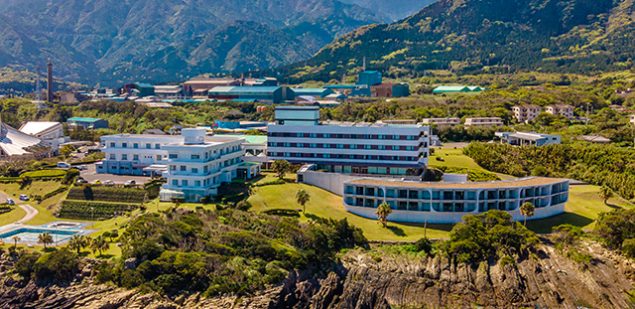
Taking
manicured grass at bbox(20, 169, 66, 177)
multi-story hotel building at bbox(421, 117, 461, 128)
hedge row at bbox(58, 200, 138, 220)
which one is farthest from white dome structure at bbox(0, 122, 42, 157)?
multi-story hotel building at bbox(421, 117, 461, 128)

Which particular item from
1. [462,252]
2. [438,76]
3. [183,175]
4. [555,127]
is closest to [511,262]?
[462,252]

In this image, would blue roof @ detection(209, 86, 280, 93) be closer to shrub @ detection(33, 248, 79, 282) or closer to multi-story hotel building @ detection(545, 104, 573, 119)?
multi-story hotel building @ detection(545, 104, 573, 119)

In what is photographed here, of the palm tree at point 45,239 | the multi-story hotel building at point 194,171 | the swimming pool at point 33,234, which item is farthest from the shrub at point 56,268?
the multi-story hotel building at point 194,171

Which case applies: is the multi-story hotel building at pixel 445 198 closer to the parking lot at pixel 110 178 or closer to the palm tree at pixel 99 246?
the palm tree at pixel 99 246

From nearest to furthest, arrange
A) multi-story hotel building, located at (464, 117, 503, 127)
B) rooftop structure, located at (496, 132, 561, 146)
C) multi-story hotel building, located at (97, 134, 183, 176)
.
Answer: multi-story hotel building, located at (97, 134, 183, 176), rooftop structure, located at (496, 132, 561, 146), multi-story hotel building, located at (464, 117, 503, 127)

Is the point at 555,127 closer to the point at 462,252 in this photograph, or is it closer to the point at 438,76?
the point at 462,252

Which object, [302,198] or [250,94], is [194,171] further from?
[250,94]
